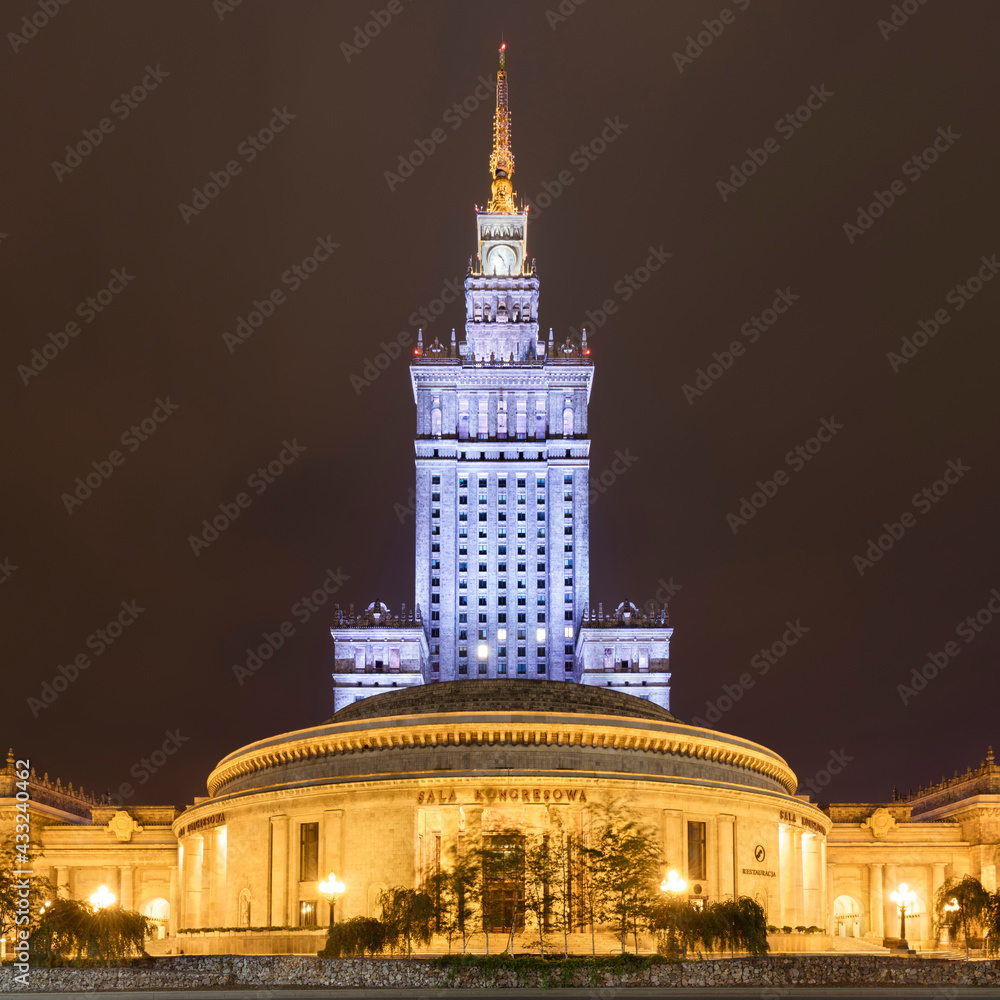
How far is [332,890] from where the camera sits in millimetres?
61094

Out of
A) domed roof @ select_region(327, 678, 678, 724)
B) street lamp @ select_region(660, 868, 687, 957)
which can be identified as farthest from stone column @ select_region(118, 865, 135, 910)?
street lamp @ select_region(660, 868, 687, 957)

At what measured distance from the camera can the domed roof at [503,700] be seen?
70438mm

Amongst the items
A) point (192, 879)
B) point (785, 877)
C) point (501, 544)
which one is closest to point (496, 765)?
point (785, 877)

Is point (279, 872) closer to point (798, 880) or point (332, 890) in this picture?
point (332, 890)

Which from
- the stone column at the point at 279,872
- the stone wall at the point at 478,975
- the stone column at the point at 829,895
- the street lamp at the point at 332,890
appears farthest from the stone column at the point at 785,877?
the stone wall at the point at 478,975

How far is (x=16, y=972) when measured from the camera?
44188mm

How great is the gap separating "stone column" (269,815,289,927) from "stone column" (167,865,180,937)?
19.9 metres

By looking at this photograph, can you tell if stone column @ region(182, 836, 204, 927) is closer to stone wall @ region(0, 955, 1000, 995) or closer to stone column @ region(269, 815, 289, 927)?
stone column @ region(269, 815, 289, 927)

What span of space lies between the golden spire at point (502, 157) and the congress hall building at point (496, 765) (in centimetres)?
57

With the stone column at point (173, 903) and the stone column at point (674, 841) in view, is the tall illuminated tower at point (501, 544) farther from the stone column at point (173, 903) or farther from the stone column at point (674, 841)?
the stone column at point (674, 841)

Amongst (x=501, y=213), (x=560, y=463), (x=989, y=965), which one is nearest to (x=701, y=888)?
(x=989, y=965)

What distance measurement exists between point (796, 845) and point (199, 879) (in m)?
36.8

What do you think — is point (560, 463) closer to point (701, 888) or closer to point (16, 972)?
point (701, 888)

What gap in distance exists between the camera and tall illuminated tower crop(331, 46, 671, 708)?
131125mm
